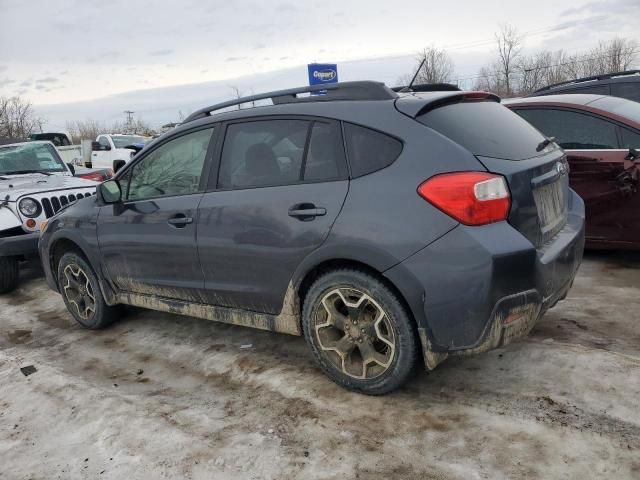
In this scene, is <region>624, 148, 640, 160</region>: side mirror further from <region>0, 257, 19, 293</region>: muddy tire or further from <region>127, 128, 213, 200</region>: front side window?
<region>0, 257, 19, 293</region>: muddy tire

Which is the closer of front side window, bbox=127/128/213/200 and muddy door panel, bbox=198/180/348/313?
muddy door panel, bbox=198/180/348/313

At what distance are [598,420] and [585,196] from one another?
3076mm

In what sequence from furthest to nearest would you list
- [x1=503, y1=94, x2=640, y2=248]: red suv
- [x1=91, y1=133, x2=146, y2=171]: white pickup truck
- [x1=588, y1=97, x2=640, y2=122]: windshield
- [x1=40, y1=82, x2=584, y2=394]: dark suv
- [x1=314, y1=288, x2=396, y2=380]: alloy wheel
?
1. [x1=91, y1=133, x2=146, y2=171]: white pickup truck
2. [x1=588, y1=97, x2=640, y2=122]: windshield
3. [x1=503, y1=94, x2=640, y2=248]: red suv
4. [x1=314, y1=288, x2=396, y2=380]: alloy wheel
5. [x1=40, y1=82, x2=584, y2=394]: dark suv

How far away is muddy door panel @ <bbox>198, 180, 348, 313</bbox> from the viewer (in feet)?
10.0

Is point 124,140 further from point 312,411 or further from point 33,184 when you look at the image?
point 312,411

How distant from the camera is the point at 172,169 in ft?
12.9

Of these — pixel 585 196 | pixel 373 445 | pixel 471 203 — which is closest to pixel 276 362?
pixel 373 445

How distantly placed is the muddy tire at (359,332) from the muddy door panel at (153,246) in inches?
39.3

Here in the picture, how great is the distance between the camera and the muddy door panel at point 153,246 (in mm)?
3701

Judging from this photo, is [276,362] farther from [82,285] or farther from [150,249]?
[82,285]

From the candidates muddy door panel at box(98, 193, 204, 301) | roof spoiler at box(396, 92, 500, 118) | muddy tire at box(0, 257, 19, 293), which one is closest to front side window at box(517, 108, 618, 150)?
roof spoiler at box(396, 92, 500, 118)

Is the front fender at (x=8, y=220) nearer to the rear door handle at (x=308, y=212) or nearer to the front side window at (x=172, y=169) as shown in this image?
the front side window at (x=172, y=169)

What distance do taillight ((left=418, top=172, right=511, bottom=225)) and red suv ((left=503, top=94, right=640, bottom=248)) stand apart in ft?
9.60

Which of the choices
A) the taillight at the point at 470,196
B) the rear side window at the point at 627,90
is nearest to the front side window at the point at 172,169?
the taillight at the point at 470,196
